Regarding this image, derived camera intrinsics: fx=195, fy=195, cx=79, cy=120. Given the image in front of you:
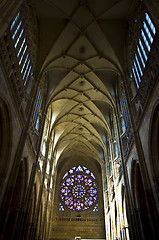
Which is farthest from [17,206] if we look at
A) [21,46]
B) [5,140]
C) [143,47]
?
[143,47]

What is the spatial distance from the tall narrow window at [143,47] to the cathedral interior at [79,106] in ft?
0.20

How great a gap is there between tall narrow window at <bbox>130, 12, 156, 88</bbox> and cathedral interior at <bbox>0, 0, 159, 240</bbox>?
0.06 meters

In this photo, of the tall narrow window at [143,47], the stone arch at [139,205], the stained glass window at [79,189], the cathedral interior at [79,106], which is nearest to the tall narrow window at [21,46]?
the cathedral interior at [79,106]

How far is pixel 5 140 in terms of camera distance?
822cm

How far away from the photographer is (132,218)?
10.3 meters

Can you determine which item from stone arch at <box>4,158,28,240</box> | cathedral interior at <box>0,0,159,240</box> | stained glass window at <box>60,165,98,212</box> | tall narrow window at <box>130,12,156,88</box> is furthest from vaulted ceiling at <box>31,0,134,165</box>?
stained glass window at <box>60,165,98,212</box>

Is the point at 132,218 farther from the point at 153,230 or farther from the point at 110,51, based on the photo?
the point at 110,51

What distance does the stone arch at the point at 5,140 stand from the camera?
7.81 m

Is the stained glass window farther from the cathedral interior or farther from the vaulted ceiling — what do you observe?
the vaulted ceiling

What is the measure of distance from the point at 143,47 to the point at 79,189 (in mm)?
18715

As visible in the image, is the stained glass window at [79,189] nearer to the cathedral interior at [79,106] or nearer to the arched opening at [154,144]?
the cathedral interior at [79,106]

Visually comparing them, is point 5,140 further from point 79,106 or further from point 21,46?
point 79,106

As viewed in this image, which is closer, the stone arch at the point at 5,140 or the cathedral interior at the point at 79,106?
the stone arch at the point at 5,140

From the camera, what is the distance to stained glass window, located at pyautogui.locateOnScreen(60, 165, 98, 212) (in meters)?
22.6
